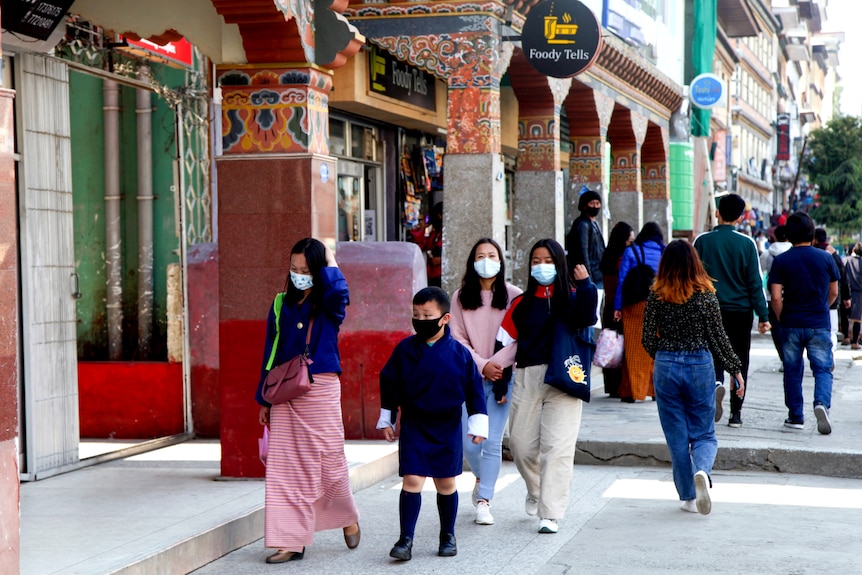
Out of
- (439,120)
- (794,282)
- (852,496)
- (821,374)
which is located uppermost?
(439,120)

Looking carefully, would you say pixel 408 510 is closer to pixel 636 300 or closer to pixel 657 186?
pixel 636 300

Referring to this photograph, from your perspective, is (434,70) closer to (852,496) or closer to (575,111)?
(575,111)

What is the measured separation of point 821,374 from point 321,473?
16.3 feet

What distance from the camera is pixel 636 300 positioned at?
11352 mm

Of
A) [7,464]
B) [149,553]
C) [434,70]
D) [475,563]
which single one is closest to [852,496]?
[475,563]

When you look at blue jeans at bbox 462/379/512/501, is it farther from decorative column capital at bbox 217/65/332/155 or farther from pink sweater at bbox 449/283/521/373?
decorative column capital at bbox 217/65/332/155

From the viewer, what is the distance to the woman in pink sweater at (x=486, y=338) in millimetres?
7035

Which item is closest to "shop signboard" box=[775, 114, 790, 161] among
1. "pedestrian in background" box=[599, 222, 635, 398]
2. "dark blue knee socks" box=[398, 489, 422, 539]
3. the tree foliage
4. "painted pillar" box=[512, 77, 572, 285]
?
the tree foliage

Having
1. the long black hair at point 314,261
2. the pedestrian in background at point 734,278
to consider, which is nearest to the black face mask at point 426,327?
the long black hair at point 314,261

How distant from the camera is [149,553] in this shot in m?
5.73

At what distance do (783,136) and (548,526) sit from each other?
169 ft

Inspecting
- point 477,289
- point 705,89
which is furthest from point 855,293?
point 477,289

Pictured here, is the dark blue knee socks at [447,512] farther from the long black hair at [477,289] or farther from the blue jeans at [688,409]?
the blue jeans at [688,409]

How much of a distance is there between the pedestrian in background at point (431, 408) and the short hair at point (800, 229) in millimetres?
4302
